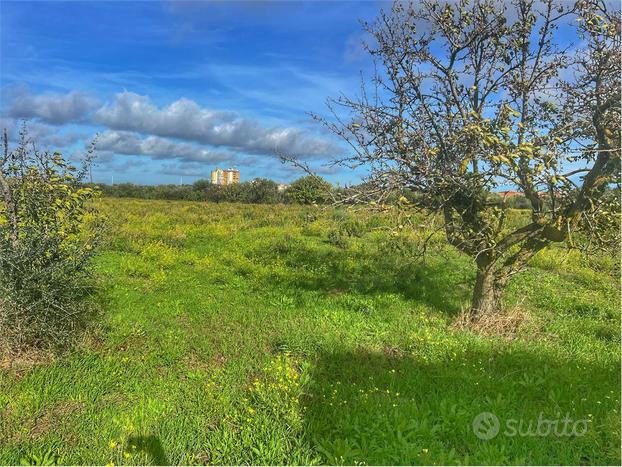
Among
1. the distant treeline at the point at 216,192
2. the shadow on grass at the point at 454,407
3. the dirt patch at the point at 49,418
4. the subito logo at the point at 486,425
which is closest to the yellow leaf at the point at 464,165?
the shadow on grass at the point at 454,407

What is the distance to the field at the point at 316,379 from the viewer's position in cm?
375

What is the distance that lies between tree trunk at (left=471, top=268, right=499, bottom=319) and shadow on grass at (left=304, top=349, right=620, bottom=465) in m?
1.38

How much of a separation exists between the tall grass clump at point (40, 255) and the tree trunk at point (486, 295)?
237 inches

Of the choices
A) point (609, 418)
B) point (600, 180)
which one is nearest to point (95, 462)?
point (609, 418)

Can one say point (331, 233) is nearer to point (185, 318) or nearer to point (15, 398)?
point (185, 318)

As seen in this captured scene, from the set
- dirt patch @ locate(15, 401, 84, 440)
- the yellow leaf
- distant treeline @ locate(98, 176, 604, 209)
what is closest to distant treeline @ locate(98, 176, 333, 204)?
distant treeline @ locate(98, 176, 604, 209)

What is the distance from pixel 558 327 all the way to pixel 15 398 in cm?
763

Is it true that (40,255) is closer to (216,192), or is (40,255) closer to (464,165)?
(464,165)

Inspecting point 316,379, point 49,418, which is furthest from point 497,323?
point 49,418

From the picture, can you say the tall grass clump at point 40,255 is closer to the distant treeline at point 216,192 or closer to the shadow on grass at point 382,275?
the shadow on grass at point 382,275

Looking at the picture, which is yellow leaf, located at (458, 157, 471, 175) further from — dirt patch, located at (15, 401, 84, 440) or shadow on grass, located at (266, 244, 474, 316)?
dirt patch, located at (15, 401, 84, 440)

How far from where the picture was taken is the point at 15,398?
14.9 feet

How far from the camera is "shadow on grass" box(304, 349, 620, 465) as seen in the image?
3.66 m

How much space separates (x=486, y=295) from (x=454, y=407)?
345 cm
